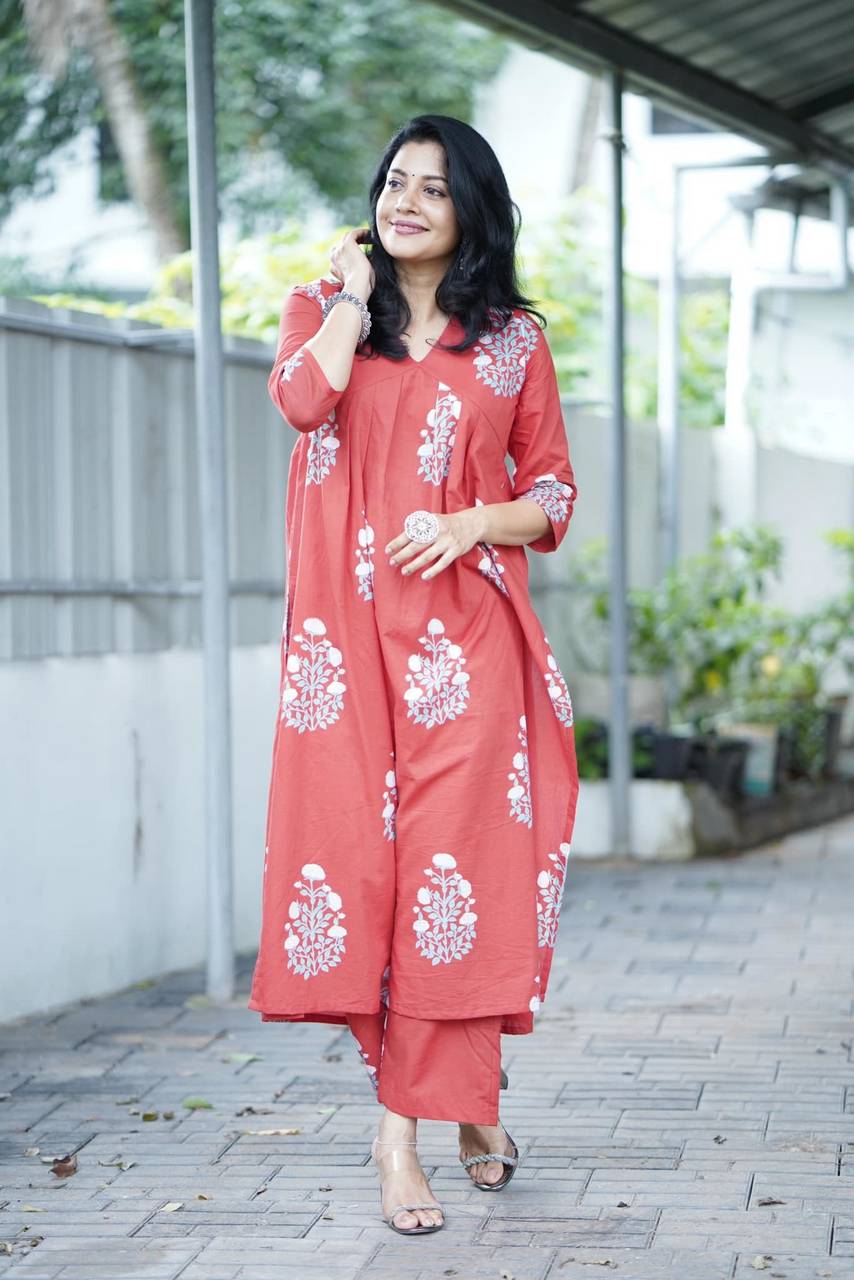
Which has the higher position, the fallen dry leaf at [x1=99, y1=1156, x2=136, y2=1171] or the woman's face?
the woman's face

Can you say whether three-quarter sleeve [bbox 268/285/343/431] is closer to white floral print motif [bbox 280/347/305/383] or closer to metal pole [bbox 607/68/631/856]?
white floral print motif [bbox 280/347/305/383]

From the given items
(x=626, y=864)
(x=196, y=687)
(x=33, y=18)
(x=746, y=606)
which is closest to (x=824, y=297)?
(x=33, y=18)

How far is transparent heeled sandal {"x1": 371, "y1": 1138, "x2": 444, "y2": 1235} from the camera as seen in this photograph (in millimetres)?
2850

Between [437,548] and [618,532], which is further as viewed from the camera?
[618,532]

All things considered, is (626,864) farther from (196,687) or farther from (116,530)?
(116,530)

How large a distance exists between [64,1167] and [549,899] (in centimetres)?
102

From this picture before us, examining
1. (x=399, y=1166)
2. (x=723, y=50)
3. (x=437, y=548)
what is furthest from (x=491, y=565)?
(x=723, y=50)

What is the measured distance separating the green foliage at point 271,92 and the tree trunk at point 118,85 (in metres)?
0.24

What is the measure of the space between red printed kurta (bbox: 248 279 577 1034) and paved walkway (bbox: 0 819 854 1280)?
366mm

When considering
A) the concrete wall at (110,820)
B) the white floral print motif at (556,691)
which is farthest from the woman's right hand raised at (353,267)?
the concrete wall at (110,820)

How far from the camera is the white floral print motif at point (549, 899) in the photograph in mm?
2967

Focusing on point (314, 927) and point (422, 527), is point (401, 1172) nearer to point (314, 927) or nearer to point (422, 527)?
point (314, 927)

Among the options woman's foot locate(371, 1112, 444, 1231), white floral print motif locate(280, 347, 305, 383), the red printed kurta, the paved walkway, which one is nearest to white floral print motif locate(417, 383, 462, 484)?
the red printed kurta

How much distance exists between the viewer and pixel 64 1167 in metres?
3.22
